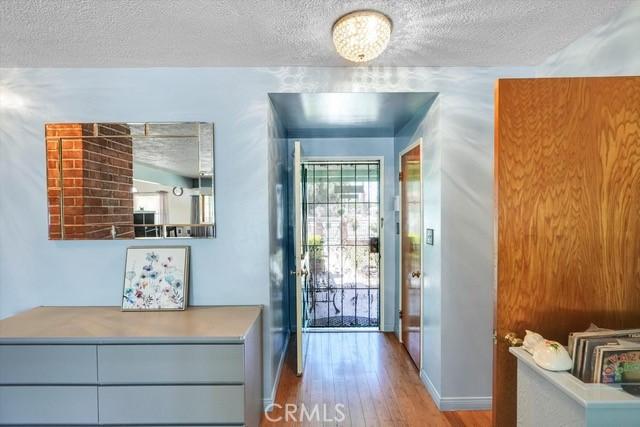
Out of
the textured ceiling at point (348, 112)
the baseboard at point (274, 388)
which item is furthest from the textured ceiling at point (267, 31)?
the baseboard at point (274, 388)

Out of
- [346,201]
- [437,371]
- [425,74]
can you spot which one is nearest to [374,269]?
[346,201]

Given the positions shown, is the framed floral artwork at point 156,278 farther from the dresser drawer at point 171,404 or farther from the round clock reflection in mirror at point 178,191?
the dresser drawer at point 171,404

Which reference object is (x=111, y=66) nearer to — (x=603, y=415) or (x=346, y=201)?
(x=346, y=201)

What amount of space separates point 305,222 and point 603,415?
3.06 m

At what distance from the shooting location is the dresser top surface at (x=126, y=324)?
5.18ft

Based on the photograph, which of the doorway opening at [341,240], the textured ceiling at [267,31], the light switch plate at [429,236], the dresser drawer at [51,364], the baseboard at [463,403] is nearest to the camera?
the textured ceiling at [267,31]

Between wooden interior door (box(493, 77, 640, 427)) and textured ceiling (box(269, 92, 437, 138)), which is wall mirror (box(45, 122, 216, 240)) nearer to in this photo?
textured ceiling (box(269, 92, 437, 138))

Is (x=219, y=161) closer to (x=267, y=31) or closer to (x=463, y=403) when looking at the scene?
(x=267, y=31)

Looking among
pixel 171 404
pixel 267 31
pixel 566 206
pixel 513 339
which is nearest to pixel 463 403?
pixel 513 339

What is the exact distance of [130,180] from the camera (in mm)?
2076

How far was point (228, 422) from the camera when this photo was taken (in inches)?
62.6

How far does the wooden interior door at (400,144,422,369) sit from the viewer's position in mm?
2604

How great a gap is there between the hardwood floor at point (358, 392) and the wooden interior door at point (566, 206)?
1084 millimetres

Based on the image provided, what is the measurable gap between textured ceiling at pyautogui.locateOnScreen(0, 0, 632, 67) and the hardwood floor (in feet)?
7.85
